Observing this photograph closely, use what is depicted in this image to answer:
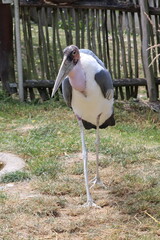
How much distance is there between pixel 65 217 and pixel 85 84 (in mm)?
1103

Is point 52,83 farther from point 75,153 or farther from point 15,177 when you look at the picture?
point 15,177

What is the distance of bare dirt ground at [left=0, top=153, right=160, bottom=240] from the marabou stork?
21cm

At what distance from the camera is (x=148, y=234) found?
4.09 meters

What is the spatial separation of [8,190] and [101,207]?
0.89 metres

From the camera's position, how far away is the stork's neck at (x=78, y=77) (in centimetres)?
456

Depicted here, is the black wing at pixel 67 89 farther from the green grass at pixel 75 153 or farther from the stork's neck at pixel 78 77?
the green grass at pixel 75 153

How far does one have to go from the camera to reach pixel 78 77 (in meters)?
4.56

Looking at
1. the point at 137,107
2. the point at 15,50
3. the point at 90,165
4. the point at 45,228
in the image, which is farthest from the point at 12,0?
the point at 45,228

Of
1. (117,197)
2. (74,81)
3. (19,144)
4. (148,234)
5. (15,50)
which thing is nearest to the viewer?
(148,234)

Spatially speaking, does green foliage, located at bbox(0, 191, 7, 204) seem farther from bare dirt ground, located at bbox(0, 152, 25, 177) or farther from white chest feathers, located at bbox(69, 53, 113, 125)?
white chest feathers, located at bbox(69, 53, 113, 125)

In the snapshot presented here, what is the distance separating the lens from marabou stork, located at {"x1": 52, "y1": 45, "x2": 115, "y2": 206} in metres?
4.55

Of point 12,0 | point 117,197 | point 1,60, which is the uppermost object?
point 12,0

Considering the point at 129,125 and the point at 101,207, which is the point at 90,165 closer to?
the point at 101,207

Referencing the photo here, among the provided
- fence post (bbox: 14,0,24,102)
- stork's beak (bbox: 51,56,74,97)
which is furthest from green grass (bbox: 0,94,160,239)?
stork's beak (bbox: 51,56,74,97)
